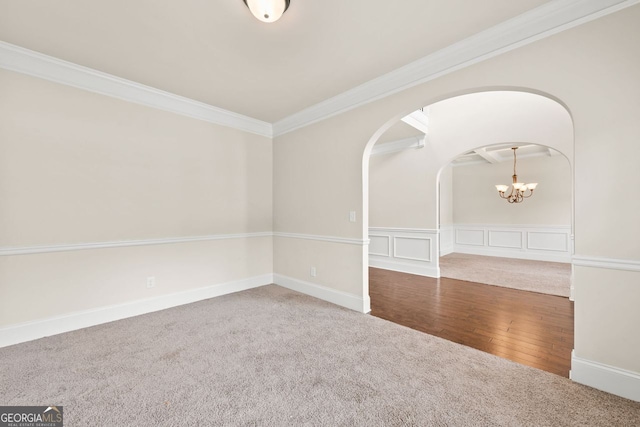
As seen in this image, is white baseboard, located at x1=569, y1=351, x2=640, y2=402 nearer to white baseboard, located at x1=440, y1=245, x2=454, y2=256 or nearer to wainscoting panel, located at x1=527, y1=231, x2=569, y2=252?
white baseboard, located at x1=440, y1=245, x2=454, y2=256

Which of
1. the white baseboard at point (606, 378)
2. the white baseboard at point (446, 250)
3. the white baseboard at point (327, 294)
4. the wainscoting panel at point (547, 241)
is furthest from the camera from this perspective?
the white baseboard at point (446, 250)

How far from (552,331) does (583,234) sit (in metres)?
1.51

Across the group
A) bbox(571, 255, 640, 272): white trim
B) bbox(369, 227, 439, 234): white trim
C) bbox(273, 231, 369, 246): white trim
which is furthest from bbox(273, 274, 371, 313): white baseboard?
bbox(369, 227, 439, 234): white trim

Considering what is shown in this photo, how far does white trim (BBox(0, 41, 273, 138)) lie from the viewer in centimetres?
246

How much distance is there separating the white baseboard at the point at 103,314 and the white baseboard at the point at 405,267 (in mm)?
3048

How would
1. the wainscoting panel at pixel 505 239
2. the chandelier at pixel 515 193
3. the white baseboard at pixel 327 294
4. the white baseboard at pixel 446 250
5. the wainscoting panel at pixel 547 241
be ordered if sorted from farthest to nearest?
1. the white baseboard at pixel 446 250
2. the wainscoting panel at pixel 505 239
3. the chandelier at pixel 515 193
4. the wainscoting panel at pixel 547 241
5. the white baseboard at pixel 327 294

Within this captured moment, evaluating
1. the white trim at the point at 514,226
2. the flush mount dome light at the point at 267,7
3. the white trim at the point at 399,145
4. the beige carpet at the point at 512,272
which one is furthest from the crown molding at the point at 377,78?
the white trim at the point at 514,226

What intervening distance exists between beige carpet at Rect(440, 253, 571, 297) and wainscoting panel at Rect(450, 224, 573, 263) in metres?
0.36

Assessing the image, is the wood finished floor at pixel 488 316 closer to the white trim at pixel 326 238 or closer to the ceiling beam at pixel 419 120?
the white trim at pixel 326 238

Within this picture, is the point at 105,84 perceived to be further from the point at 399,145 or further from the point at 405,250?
the point at 405,250

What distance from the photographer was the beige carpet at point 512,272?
4418mm

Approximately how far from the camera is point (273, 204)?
4566 mm

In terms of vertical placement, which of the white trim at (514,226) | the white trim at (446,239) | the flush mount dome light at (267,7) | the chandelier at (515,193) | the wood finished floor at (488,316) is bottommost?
the wood finished floor at (488,316)

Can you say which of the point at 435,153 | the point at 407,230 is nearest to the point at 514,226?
the point at 407,230
